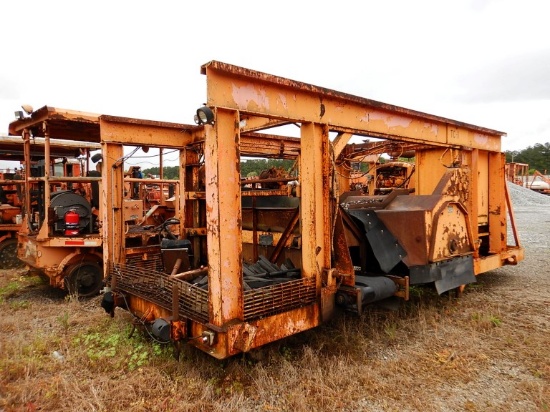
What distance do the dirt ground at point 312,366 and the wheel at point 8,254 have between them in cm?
364

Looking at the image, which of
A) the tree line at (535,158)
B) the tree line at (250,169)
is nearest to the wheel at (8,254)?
the tree line at (250,169)

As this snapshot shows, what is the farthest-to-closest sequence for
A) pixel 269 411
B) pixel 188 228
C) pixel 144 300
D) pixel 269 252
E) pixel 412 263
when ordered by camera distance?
pixel 188 228 → pixel 269 252 → pixel 412 263 → pixel 144 300 → pixel 269 411

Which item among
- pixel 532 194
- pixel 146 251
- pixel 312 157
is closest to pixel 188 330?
pixel 312 157

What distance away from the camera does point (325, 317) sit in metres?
3.66

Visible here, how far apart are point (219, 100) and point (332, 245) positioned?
1764 mm

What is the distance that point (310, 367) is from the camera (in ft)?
11.4

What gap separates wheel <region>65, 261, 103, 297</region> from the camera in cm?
586

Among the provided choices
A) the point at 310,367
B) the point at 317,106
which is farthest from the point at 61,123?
the point at 310,367

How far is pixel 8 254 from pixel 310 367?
760 centimetres

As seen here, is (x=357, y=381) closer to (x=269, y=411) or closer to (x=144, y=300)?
(x=269, y=411)

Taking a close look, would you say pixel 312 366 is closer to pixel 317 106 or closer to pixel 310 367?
pixel 310 367

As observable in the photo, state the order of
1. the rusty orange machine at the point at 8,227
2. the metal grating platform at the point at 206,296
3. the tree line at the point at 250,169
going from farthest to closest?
the rusty orange machine at the point at 8,227 → the tree line at the point at 250,169 → the metal grating platform at the point at 206,296

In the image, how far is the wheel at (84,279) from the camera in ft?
19.2

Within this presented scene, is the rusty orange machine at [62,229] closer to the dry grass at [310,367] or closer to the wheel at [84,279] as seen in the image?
the wheel at [84,279]
